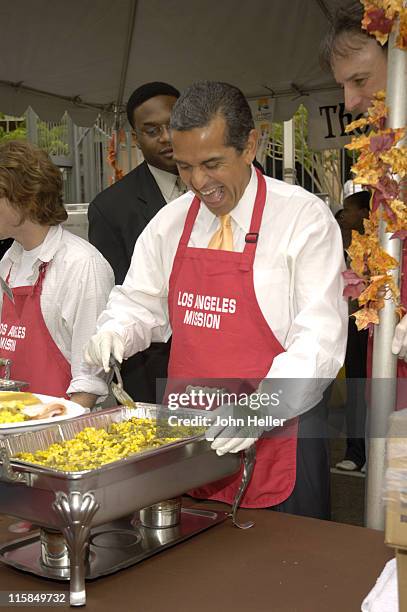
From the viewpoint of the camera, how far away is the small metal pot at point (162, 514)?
1.36 meters

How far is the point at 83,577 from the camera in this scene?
3.67 feet

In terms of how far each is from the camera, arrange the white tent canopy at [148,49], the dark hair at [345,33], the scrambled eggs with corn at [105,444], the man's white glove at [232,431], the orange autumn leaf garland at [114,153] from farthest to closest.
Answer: the orange autumn leaf garland at [114,153] → the white tent canopy at [148,49] → the dark hair at [345,33] → the man's white glove at [232,431] → the scrambled eggs with corn at [105,444]

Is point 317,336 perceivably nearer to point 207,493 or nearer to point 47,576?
point 207,493

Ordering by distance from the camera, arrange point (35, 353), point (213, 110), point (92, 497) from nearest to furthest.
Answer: point (92, 497) → point (213, 110) → point (35, 353)

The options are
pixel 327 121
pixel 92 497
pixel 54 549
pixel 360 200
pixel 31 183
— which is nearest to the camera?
pixel 92 497

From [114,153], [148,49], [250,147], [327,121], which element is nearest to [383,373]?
[250,147]

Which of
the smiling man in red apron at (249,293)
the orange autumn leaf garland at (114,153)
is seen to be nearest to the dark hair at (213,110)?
the smiling man in red apron at (249,293)

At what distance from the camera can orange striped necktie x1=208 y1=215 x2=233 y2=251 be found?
1725 millimetres

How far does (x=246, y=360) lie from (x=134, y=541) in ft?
1.55

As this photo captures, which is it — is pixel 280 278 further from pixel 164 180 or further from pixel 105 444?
pixel 164 180

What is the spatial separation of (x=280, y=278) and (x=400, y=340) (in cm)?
32

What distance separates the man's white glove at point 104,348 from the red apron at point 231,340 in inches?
5.2

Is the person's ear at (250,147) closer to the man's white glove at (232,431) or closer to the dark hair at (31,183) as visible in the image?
the man's white glove at (232,431)

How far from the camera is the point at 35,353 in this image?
6.84 ft
